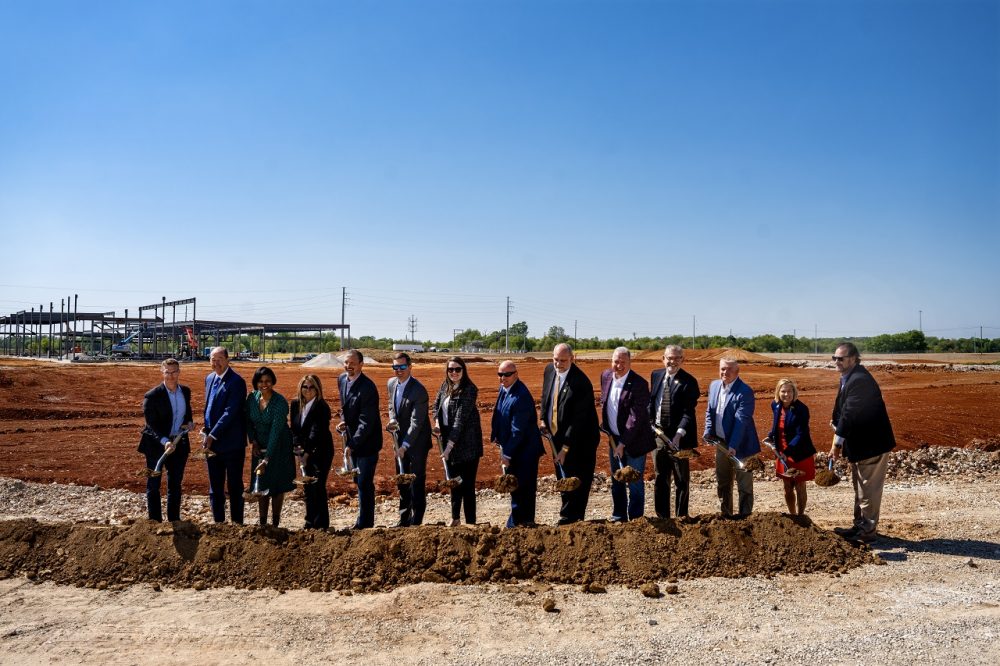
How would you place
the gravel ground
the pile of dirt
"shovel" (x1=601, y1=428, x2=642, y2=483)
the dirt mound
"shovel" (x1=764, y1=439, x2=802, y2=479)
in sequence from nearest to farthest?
1. the gravel ground
2. the pile of dirt
3. "shovel" (x1=601, y1=428, x2=642, y2=483)
4. "shovel" (x1=764, y1=439, x2=802, y2=479)
5. the dirt mound

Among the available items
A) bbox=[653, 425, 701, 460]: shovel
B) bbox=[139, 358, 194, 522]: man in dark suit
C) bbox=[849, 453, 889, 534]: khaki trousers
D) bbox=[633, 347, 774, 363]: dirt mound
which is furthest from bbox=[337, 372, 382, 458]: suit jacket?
bbox=[633, 347, 774, 363]: dirt mound

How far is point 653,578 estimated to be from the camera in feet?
21.5

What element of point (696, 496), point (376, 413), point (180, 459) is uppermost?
point (376, 413)

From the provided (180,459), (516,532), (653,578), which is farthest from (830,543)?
(180,459)

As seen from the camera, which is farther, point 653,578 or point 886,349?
point 886,349

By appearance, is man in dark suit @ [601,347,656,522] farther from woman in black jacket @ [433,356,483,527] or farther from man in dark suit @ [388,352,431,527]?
man in dark suit @ [388,352,431,527]

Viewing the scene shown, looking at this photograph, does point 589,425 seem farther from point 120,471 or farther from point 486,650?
point 120,471

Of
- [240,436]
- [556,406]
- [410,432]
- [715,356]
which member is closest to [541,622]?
[556,406]

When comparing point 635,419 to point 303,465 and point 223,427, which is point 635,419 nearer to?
point 303,465

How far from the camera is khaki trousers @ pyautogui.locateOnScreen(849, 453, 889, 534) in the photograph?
7.41 meters

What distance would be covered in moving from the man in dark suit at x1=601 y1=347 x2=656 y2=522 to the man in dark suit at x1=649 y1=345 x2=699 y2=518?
0.26 meters

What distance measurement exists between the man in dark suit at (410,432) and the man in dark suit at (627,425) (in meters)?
1.93

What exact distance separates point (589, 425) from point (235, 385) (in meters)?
3.69

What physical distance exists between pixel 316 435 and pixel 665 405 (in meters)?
3.67
